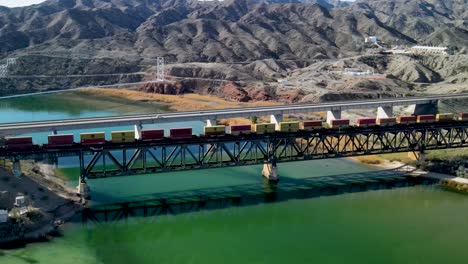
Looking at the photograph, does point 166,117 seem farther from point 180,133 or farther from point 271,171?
point 271,171

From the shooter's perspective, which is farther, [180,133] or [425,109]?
[425,109]

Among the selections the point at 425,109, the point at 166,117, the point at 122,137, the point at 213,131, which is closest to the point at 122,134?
the point at 122,137

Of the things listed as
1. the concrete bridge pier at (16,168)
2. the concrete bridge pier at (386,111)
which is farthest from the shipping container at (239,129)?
the concrete bridge pier at (386,111)

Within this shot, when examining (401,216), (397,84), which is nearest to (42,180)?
(401,216)

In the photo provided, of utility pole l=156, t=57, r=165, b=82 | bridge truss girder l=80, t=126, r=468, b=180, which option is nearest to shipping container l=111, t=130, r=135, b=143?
bridge truss girder l=80, t=126, r=468, b=180

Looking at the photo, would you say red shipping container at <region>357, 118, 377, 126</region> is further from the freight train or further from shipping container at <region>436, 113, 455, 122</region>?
shipping container at <region>436, 113, 455, 122</region>

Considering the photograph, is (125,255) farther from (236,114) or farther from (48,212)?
(236,114)
